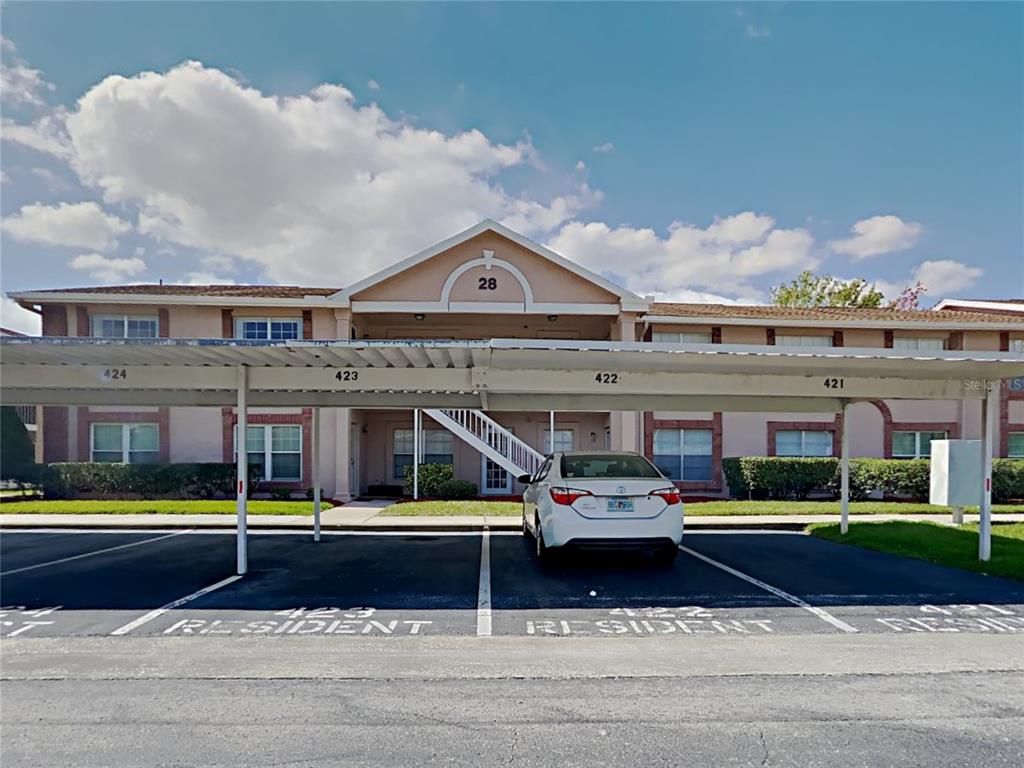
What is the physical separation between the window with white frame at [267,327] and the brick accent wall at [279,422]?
237cm

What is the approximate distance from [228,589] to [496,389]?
419cm

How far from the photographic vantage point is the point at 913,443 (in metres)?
19.8

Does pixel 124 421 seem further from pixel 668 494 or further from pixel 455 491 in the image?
pixel 668 494

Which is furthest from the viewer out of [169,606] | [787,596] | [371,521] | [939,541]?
[371,521]

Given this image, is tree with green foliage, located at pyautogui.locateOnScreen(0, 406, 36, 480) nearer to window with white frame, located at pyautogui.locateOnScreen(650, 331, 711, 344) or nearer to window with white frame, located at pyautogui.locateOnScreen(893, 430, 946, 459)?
window with white frame, located at pyautogui.locateOnScreen(650, 331, 711, 344)

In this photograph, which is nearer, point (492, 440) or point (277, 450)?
point (492, 440)

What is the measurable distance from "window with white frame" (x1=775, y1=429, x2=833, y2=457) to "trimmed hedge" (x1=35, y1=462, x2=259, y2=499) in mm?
16744

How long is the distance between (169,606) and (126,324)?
577 inches

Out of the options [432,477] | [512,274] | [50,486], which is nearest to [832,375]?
[512,274]

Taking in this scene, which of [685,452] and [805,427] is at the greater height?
[805,427]

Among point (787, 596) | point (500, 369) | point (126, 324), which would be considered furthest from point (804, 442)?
point (126, 324)

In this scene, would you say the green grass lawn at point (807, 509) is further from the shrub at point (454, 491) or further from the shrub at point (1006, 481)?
the shrub at point (454, 491)

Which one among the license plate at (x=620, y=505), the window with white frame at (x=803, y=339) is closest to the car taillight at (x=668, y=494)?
the license plate at (x=620, y=505)

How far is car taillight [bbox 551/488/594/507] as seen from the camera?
7.81m
